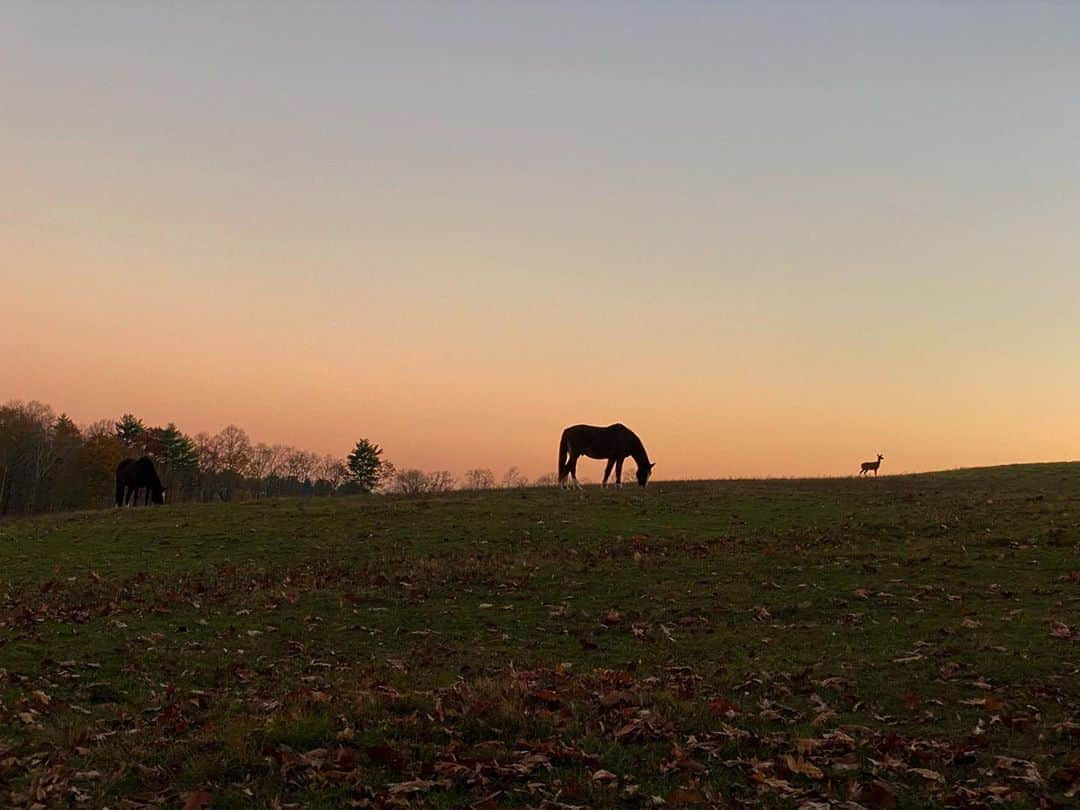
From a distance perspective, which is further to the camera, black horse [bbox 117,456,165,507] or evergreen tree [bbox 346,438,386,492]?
evergreen tree [bbox 346,438,386,492]

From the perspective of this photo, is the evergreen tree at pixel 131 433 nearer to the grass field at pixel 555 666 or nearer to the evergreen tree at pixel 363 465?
the evergreen tree at pixel 363 465

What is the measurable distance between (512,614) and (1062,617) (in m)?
9.53

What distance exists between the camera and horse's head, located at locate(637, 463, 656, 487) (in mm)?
38688

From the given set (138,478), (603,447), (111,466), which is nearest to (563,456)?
(603,447)

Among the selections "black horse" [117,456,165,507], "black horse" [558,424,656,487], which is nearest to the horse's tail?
"black horse" [558,424,656,487]

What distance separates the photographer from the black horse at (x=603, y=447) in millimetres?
39156

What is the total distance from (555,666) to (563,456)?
27.2 m

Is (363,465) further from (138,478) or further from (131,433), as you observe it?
(138,478)

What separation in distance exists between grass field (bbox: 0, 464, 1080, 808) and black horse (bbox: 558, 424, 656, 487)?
1253cm

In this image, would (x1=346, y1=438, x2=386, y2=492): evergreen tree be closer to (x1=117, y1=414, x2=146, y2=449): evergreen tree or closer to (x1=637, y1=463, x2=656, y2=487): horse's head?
(x1=117, y1=414, x2=146, y2=449): evergreen tree

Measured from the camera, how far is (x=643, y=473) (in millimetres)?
38938

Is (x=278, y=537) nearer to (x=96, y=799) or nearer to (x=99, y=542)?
(x=99, y=542)

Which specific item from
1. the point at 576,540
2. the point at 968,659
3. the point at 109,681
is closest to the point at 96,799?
the point at 109,681

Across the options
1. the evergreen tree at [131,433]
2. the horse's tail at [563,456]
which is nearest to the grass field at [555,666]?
the horse's tail at [563,456]
